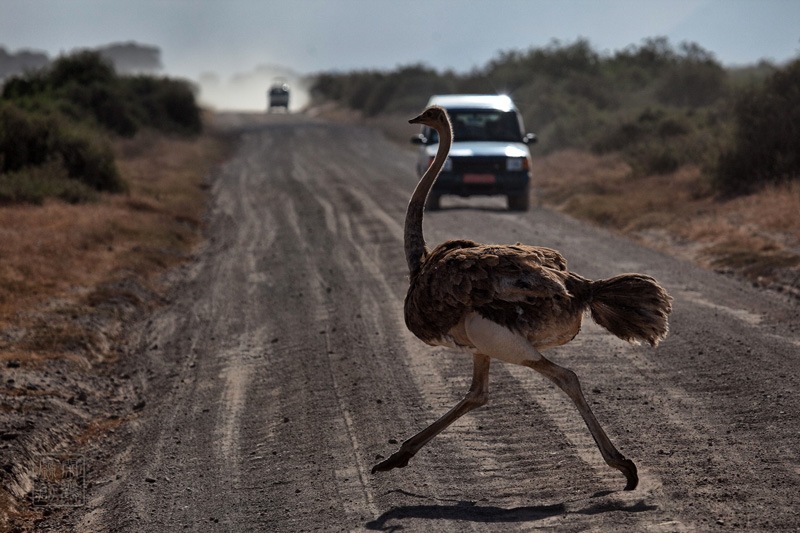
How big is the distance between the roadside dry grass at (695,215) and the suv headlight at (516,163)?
52.3 inches

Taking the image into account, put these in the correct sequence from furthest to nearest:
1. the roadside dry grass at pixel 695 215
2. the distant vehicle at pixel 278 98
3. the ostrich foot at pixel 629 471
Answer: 1. the distant vehicle at pixel 278 98
2. the roadside dry grass at pixel 695 215
3. the ostrich foot at pixel 629 471

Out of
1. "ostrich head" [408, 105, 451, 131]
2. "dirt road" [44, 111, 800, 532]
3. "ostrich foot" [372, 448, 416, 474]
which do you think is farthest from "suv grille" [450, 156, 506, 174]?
"ostrich foot" [372, 448, 416, 474]

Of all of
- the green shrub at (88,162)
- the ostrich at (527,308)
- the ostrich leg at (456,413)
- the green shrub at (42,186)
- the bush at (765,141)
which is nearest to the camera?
the ostrich at (527,308)

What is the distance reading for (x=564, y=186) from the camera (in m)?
23.6

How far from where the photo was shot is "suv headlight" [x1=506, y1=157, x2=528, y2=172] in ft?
63.3

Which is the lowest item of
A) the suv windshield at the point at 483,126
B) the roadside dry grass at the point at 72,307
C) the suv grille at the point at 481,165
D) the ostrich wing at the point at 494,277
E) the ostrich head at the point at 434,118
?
the roadside dry grass at the point at 72,307

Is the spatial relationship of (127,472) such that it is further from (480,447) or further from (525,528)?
(525,528)

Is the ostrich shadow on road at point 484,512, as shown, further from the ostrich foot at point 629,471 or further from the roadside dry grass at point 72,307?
the roadside dry grass at point 72,307

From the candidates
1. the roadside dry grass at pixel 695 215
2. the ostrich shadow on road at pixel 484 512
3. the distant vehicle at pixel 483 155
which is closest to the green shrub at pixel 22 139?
Result: the distant vehicle at pixel 483 155

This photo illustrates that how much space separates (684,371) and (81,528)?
461cm

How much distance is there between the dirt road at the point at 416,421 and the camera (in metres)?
5.79

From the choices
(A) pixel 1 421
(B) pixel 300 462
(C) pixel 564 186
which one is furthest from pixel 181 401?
(C) pixel 564 186

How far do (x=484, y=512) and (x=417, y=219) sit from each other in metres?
1.96

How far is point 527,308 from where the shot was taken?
19.3 feet
